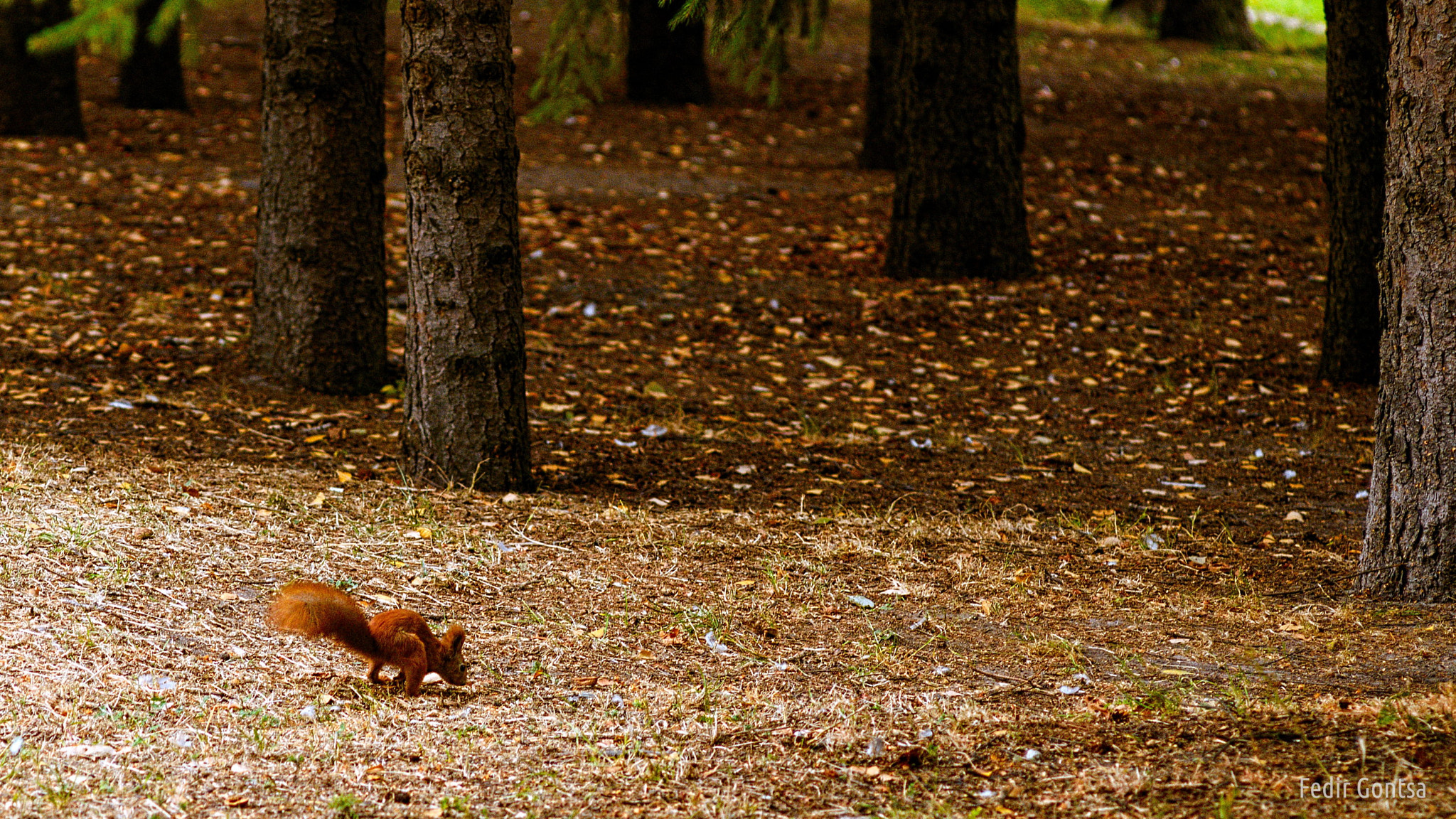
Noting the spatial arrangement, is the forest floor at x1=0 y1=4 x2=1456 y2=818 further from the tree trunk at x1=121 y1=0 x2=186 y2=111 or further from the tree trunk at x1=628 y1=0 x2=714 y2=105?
the tree trunk at x1=628 y1=0 x2=714 y2=105

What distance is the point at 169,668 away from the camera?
3.46m

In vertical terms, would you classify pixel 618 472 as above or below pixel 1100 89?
below

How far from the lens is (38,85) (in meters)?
11.1

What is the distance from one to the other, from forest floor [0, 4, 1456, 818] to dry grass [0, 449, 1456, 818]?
16mm

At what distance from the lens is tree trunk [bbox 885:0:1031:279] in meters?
8.68

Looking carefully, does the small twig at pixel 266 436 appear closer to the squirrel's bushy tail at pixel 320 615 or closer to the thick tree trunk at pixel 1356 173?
the squirrel's bushy tail at pixel 320 615

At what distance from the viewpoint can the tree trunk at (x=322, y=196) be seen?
20.1 feet

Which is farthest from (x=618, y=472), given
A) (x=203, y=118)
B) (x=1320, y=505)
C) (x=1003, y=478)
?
(x=203, y=118)

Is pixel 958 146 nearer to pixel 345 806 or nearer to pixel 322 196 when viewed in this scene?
pixel 322 196

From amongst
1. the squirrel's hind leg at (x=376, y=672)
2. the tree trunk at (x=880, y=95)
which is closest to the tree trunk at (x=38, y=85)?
the tree trunk at (x=880, y=95)

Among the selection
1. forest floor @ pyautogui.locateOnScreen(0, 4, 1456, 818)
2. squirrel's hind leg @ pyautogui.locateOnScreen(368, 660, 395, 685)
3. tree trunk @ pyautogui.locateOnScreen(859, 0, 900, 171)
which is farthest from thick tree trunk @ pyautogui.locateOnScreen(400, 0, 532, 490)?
tree trunk @ pyautogui.locateOnScreen(859, 0, 900, 171)

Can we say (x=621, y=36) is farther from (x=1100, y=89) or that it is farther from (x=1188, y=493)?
(x=1100, y=89)

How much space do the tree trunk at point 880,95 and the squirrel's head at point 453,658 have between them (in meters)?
8.88

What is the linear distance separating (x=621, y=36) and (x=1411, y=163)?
5.08m
